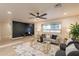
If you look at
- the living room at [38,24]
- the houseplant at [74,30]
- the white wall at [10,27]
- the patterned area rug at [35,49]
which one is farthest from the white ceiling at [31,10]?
the patterned area rug at [35,49]

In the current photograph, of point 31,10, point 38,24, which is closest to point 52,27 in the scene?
point 38,24

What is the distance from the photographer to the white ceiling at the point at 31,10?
1.95 m

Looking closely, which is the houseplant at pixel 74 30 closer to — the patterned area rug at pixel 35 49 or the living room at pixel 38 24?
the living room at pixel 38 24

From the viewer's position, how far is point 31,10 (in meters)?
2.14

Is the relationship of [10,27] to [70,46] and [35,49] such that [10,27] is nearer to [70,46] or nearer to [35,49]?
[35,49]

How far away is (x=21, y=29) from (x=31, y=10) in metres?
0.50

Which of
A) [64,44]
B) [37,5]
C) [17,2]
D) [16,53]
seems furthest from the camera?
[64,44]

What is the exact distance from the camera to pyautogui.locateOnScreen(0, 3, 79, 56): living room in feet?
6.75

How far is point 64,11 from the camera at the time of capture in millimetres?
2162

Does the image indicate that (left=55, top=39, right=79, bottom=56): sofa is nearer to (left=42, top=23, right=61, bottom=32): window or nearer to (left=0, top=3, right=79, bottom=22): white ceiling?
(left=42, top=23, right=61, bottom=32): window

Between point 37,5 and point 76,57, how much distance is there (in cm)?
126

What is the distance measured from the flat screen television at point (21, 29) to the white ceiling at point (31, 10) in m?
0.12

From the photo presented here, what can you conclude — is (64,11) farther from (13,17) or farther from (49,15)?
(13,17)

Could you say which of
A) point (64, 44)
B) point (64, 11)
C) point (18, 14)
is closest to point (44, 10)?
point (64, 11)
